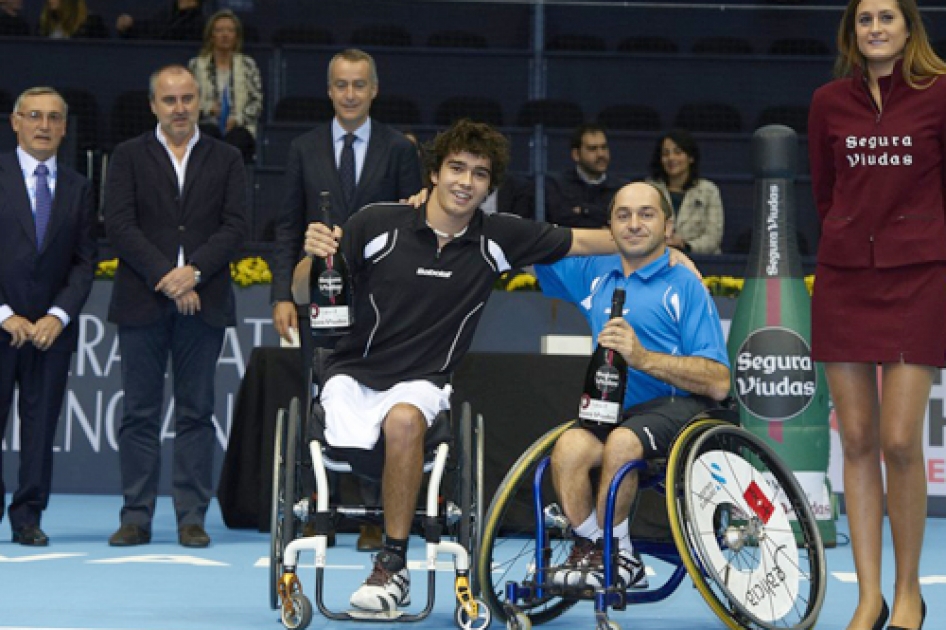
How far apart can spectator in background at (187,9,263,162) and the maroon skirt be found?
589 centimetres

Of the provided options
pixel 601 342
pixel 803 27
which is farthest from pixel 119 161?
pixel 803 27

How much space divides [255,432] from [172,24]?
15.6 feet

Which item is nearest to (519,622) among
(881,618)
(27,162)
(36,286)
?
(881,618)

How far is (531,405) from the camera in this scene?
6477 millimetres

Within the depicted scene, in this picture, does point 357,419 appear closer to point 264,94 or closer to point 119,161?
point 119,161

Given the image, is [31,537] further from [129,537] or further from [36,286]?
[36,286]

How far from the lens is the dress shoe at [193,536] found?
237 inches

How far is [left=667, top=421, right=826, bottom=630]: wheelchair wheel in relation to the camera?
12.9 feet

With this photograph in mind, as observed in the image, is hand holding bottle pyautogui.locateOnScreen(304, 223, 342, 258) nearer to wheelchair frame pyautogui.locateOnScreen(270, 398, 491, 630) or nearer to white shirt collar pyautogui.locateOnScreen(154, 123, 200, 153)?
wheelchair frame pyautogui.locateOnScreen(270, 398, 491, 630)

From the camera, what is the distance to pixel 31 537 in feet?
19.7

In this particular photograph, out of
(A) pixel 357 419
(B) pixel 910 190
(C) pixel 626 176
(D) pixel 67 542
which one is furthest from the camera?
(C) pixel 626 176

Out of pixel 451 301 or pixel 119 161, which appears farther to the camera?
pixel 119 161

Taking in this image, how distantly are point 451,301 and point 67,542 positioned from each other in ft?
7.69

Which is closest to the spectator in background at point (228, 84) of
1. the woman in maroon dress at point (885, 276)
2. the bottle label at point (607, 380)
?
the bottle label at point (607, 380)
